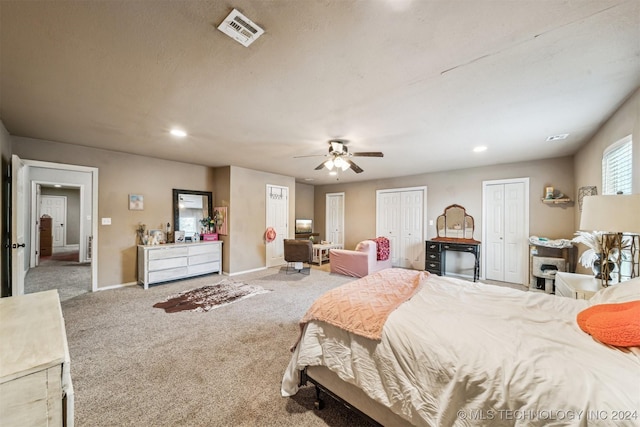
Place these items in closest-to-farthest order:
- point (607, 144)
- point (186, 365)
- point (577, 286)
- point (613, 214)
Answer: point (613, 214)
point (186, 365)
point (577, 286)
point (607, 144)

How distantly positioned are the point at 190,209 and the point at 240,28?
4.61 metres

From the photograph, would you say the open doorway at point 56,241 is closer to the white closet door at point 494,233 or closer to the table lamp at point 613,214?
the table lamp at point 613,214

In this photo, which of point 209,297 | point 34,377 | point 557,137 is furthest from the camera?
point 209,297

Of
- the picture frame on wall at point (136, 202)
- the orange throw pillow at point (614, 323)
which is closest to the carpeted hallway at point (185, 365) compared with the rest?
the orange throw pillow at point (614, 323)

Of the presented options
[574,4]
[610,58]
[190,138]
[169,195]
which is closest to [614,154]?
[610,58]

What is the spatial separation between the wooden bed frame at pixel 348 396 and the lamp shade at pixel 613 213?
209cm

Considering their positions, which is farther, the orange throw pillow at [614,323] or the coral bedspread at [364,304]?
the coral bedspread at [364,304]

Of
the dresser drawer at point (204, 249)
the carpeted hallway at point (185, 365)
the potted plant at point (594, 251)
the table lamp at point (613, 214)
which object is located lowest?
the carpeted hallway at point (185, 365)

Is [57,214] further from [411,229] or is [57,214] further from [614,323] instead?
[614,323]

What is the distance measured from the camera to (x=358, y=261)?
513 cm

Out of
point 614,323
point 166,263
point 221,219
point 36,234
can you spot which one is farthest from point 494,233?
point 36,234

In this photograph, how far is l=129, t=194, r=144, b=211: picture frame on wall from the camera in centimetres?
441

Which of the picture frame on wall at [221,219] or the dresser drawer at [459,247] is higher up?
the picture frame on wall at [221,219]

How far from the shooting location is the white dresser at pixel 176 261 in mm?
4250
